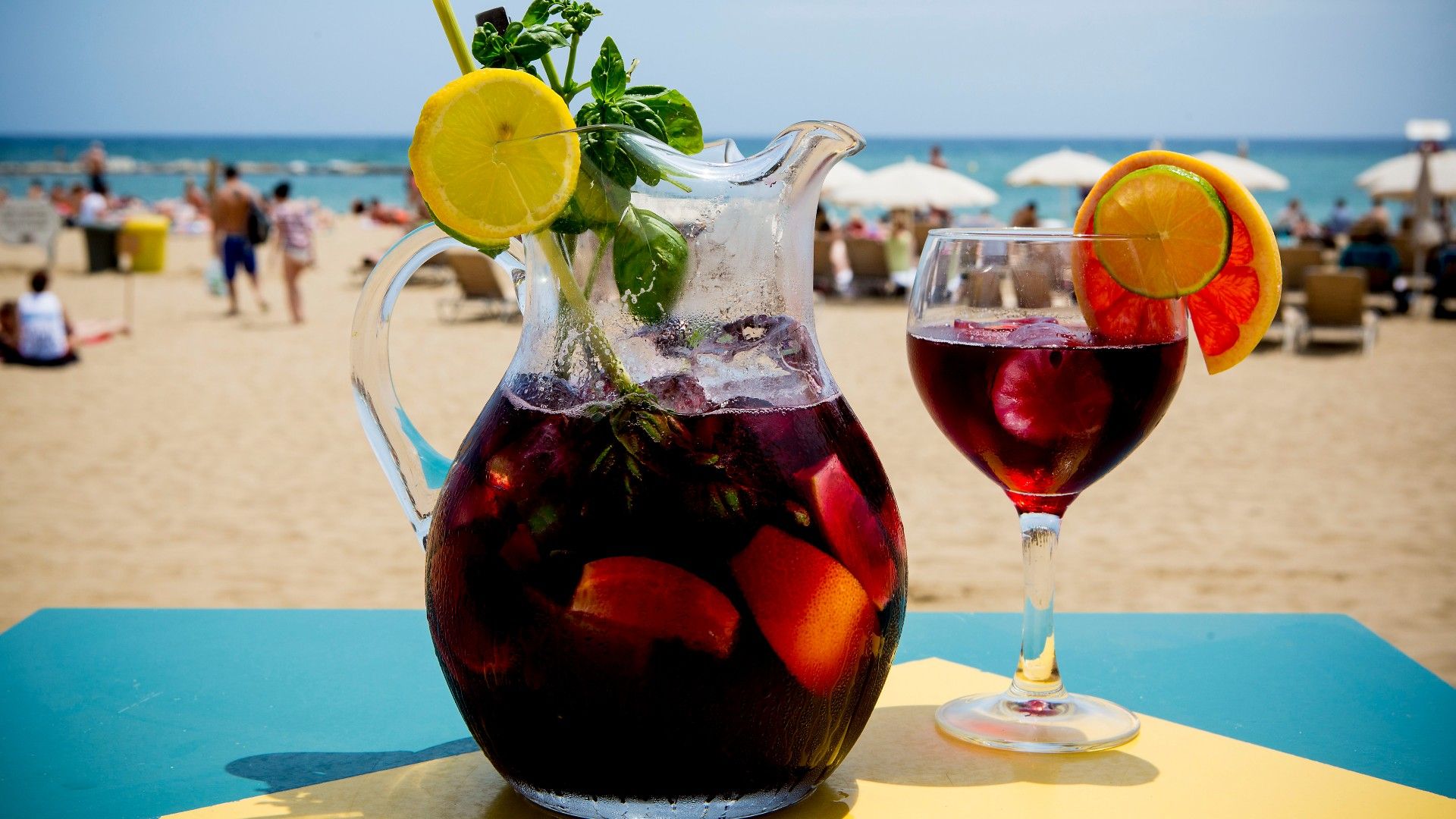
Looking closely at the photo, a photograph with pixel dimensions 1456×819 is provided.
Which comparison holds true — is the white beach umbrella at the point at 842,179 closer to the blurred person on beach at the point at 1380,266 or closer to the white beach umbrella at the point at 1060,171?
the white beach umbrella at the point at 1060,171

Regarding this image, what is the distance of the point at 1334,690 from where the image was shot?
1.53m

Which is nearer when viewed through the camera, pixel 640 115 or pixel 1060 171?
pixel 640 115

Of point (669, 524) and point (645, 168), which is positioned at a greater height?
point (645, 168)

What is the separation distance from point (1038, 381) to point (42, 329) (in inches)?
508

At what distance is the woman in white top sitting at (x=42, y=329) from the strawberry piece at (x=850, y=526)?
1296 cm

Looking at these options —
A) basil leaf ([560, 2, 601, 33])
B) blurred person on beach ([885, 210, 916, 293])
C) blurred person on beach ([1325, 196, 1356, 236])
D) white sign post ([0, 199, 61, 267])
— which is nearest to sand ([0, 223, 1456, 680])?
basil leaf ([560, 2, 601, 33])

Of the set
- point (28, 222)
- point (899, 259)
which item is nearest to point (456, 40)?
point (28, 222)

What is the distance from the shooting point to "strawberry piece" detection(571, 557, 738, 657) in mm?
988

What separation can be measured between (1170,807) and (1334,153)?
12704 cm

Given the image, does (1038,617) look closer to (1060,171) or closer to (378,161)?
(1060,171)

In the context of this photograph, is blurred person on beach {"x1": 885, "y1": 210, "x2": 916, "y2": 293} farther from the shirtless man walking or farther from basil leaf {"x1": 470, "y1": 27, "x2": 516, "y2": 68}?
basil leaf {"x1": 470, "y1": 27, "x2": 516, "y2": 68}

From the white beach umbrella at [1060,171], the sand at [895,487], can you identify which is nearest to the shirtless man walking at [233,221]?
the sand at [895,487]

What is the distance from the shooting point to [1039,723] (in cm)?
133

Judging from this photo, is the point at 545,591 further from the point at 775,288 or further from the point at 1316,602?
the point at 1316,602
